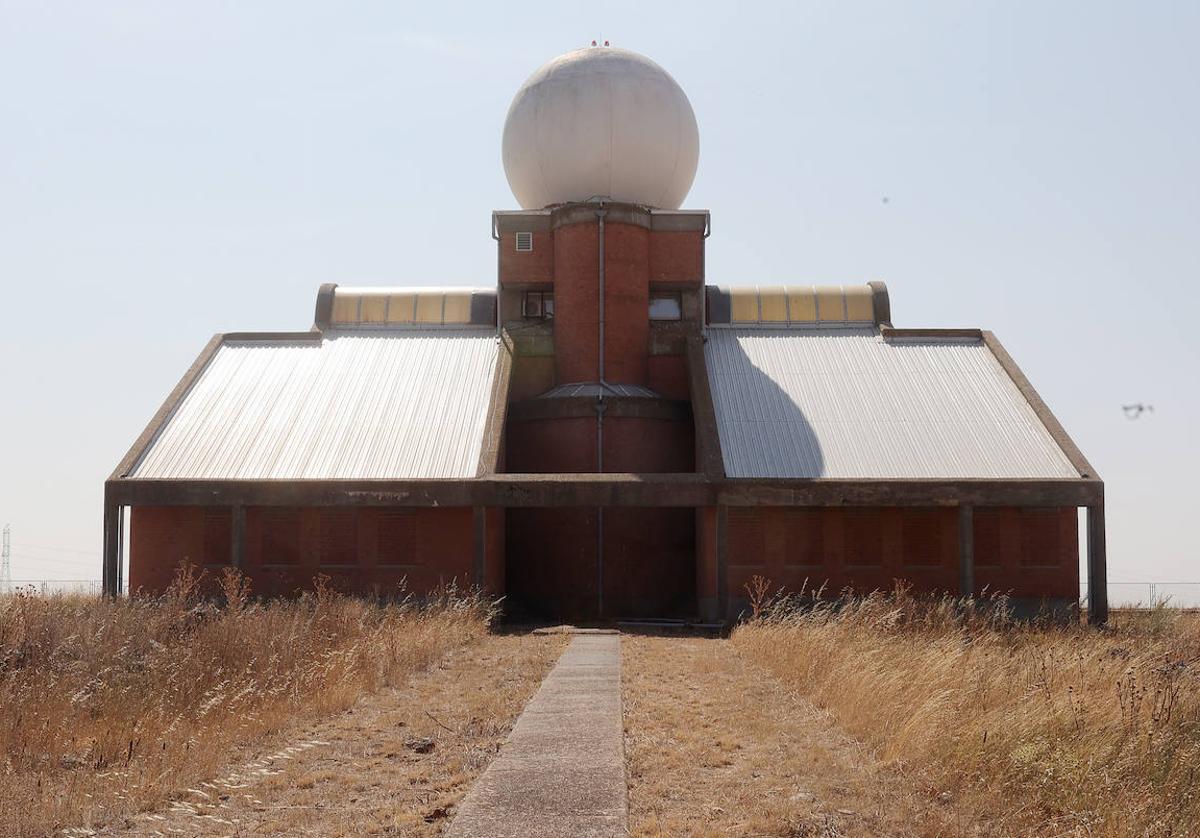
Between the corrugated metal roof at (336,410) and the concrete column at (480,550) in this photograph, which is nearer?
the concrete column at (480,550)

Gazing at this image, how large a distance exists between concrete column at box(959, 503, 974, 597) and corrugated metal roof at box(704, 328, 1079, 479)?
2.96ft

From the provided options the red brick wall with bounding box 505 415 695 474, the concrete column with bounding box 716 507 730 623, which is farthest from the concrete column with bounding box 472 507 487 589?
the concrete column with bounding box 716 507 730 623

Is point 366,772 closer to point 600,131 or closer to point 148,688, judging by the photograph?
point 148,688

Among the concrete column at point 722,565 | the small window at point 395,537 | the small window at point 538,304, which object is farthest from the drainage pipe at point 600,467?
the small window at point 395,537

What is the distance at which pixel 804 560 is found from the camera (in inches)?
1158

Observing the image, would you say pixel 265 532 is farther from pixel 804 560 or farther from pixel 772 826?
pixel 772 826

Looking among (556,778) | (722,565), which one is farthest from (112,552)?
(556,778)

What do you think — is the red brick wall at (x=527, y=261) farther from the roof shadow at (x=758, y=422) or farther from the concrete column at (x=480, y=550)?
the concrete column at (x=480, y=550)

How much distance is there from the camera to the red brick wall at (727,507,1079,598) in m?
29.4

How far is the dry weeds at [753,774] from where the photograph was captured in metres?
8.39

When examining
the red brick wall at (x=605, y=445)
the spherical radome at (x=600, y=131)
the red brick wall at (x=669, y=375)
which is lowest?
the red brick wall at (x=605, y=445)

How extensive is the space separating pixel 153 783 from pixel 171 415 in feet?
80.0

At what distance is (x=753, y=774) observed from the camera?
396 inches

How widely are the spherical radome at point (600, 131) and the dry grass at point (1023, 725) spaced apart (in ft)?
75.2
